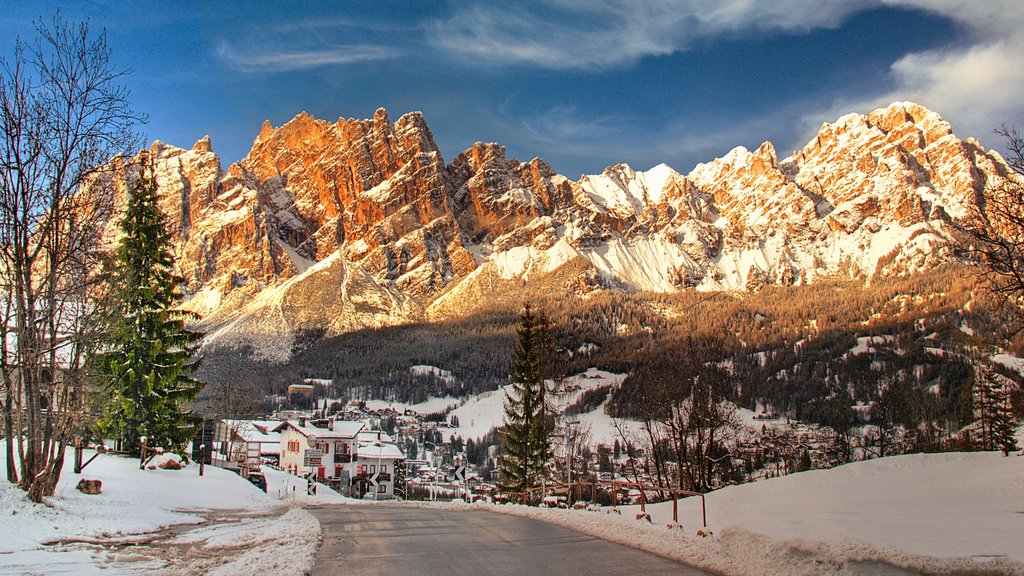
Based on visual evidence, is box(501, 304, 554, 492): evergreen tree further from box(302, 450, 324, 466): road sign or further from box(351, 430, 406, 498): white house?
box(302, 450, 324, 466): road sign

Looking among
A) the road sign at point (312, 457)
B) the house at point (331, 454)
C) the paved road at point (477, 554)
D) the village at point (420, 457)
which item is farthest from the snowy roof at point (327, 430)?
the paved road at point (477, 554)

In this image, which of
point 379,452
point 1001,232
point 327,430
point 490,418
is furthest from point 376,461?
point 490,418

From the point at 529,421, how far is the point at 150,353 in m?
20.8

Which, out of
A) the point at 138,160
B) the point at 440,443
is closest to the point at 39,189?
the point at 138,160

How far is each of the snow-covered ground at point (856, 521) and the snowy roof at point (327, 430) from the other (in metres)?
60.2

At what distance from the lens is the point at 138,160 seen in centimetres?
2089

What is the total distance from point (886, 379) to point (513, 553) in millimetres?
179848

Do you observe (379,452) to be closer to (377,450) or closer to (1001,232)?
(377,450)

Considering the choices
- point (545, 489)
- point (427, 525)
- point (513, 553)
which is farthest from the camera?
point (545, 489)

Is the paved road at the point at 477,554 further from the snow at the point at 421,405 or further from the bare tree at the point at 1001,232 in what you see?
the snow at the point at 421,405

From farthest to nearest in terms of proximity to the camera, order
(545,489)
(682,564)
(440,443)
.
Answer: (440,443)
(545,489)
(682,564)

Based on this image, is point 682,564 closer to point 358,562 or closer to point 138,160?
point 358,562

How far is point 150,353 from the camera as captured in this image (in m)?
32.0

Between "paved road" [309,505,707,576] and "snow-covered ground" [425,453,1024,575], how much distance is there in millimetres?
730
